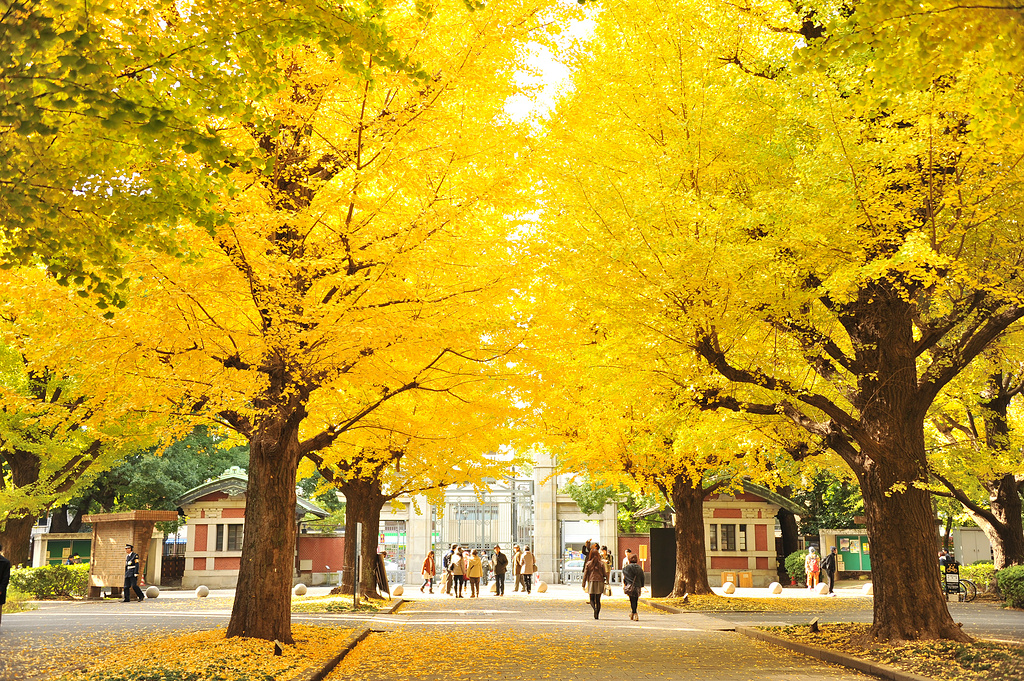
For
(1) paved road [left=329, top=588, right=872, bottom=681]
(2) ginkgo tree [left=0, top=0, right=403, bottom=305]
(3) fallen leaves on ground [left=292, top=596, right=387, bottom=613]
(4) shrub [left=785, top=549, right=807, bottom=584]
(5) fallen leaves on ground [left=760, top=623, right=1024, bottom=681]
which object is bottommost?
(4) shrub [left=785, top=549, right=807, bottom=584]

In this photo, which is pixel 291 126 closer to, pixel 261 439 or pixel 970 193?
pixel 261 439

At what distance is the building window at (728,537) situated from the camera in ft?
116

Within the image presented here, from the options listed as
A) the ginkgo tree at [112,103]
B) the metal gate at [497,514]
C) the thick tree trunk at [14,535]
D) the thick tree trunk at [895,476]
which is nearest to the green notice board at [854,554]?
the metal gate at [497,514]

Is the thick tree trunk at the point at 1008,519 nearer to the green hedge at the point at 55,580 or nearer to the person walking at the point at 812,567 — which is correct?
the person walking at the point at 812,567

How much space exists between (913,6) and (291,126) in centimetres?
725

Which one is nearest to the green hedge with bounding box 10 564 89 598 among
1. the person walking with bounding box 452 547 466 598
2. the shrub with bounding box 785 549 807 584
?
the person walking with bounding box 452 547 466 598

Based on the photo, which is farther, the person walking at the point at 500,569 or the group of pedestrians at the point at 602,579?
the person walking at the point at 500,569

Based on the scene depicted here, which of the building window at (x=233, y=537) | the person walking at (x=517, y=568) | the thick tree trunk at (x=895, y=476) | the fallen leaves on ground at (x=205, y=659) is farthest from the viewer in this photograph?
the building window at (x=233, y=537)

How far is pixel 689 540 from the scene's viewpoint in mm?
23328

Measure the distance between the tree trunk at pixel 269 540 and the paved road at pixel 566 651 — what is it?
4.38ft

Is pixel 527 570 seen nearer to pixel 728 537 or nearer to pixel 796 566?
pixel 728 537

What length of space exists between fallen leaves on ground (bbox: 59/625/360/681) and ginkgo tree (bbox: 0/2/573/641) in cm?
58

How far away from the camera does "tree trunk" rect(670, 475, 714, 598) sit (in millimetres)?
23125

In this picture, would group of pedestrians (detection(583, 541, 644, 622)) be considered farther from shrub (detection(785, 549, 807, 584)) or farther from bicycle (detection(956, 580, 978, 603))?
shrub (detection(785, 549, 807, 584))
